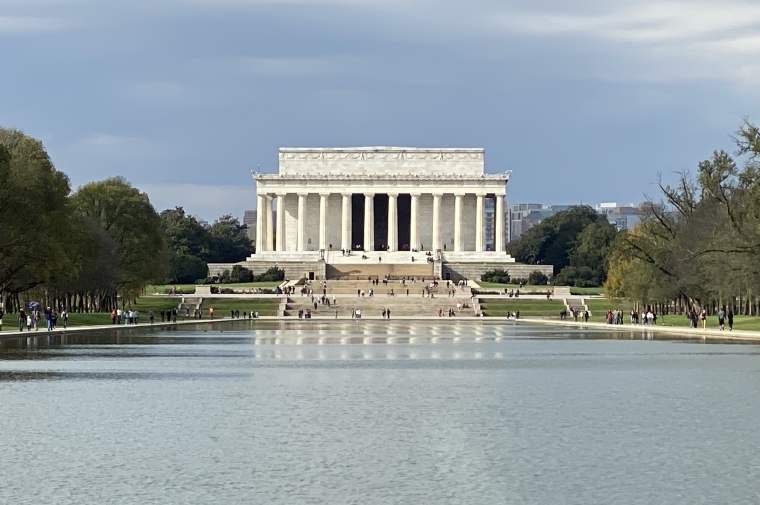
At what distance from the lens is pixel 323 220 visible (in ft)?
488

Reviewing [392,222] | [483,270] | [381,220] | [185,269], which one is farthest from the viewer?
[381,220]

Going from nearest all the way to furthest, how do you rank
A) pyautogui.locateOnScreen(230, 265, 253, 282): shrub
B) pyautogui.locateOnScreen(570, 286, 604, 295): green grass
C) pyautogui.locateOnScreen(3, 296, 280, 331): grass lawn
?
pyautogui.locateOnScreen(3, 296, 280, 331): grass lawn → pyautogui.locateOnScreen(570, 286, 604, 295): green grass → pyautogui.locateOnScreen(230, 265, 253, 282): shrub

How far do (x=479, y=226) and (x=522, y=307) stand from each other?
4549 centimetres

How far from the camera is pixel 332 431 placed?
2136 cm

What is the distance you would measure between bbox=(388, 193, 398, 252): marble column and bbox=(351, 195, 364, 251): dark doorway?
15.7ft

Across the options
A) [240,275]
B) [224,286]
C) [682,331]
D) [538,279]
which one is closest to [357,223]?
[240,275]

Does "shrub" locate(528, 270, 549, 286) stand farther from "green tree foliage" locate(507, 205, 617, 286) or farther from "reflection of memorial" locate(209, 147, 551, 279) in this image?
"reflection of memorial" locate(209, 147, 551, 279)

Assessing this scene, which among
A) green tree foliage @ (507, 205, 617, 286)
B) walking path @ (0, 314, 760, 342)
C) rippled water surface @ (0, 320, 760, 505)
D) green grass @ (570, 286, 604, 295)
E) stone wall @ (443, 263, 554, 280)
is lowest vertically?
rippled water surface @ (0, 320, 760, 505)

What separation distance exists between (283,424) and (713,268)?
55.4 metres

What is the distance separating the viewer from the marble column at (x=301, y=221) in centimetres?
14825

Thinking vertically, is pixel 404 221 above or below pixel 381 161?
below

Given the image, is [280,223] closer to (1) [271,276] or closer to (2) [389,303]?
(1) [271,276]

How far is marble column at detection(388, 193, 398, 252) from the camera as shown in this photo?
147875 mm

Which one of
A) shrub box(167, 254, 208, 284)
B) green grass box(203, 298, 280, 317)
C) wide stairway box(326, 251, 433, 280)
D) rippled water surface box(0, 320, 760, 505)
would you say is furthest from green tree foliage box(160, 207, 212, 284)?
rippled water surface box(0, 320, 760, 505)
